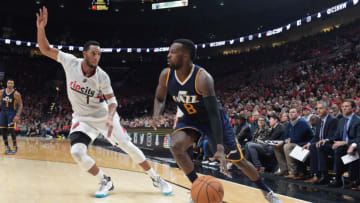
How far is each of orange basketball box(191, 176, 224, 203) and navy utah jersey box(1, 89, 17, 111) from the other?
6761mm

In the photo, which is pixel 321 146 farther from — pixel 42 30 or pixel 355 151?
pixel 42 30

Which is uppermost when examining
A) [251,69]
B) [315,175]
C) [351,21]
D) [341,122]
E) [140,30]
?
[140,30]

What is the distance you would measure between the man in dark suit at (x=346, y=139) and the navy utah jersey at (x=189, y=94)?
2792mm

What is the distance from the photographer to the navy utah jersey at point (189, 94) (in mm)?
3076

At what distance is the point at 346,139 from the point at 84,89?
13.1 ft

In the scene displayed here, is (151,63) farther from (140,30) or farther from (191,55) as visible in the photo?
(191,55)

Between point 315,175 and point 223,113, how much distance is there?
304cm

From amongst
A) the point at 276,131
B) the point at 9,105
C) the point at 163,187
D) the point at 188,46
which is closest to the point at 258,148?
the point at 276,131

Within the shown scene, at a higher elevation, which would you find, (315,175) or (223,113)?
(223,113)

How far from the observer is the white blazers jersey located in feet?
12.5

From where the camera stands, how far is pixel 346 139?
4.84 meters

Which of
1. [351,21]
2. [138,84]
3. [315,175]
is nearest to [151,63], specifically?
[138,84]

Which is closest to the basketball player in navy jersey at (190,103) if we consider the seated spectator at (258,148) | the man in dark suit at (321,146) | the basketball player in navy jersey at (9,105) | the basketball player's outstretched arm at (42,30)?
the basketball player's outstretched arm at (42,30)

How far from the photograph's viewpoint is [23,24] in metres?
27.4
